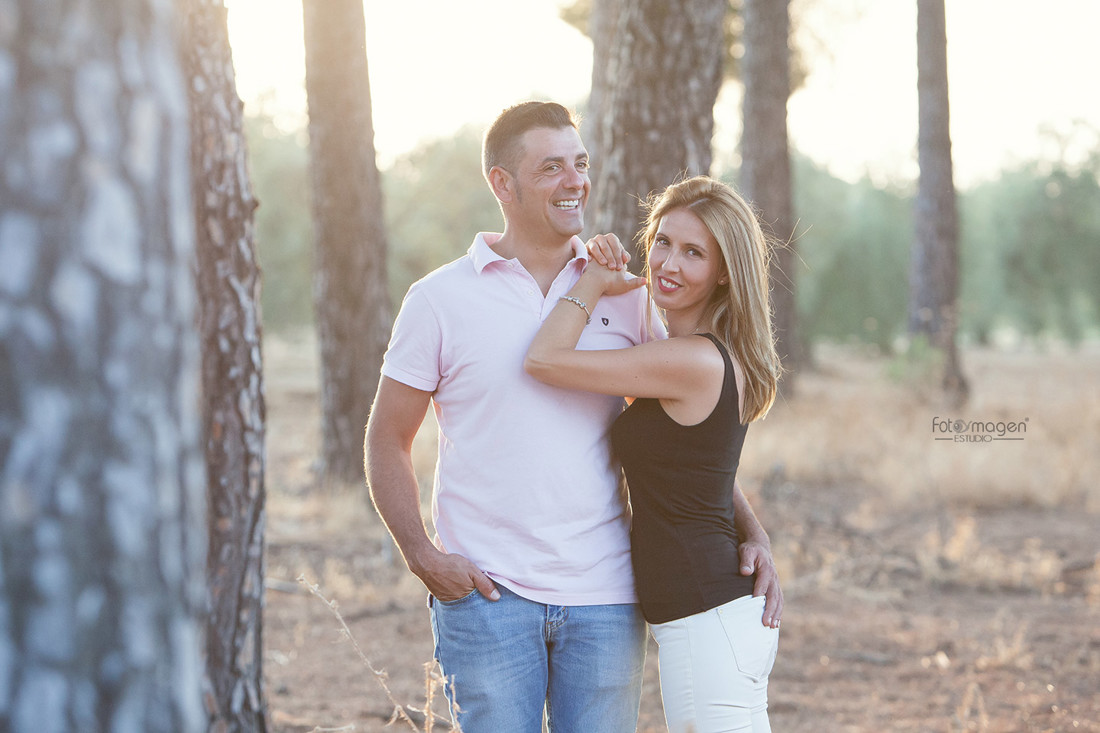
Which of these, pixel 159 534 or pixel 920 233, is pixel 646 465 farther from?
pixel 920 233

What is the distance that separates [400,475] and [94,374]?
210 centimetres

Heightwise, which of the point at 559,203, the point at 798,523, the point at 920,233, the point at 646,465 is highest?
the point at 920,233

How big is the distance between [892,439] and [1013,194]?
31701 millimetres

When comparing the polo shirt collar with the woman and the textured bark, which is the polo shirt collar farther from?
the textured bark

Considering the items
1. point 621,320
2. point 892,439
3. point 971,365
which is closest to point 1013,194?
point 971,365

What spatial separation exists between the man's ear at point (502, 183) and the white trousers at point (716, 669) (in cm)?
133

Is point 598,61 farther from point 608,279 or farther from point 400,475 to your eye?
point 400,475

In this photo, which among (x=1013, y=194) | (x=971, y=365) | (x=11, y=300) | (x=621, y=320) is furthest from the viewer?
(x=1013, y=194)

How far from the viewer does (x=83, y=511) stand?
31.2 inches

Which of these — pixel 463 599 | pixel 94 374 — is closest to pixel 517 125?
pixel 463 599

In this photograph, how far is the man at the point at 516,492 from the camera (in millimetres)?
2730

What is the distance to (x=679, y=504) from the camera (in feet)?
9.21

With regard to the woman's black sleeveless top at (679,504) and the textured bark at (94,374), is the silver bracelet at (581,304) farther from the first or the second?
the textured bark at (94,374)

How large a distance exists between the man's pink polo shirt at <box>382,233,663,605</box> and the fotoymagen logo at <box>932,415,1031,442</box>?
9.11 metres
